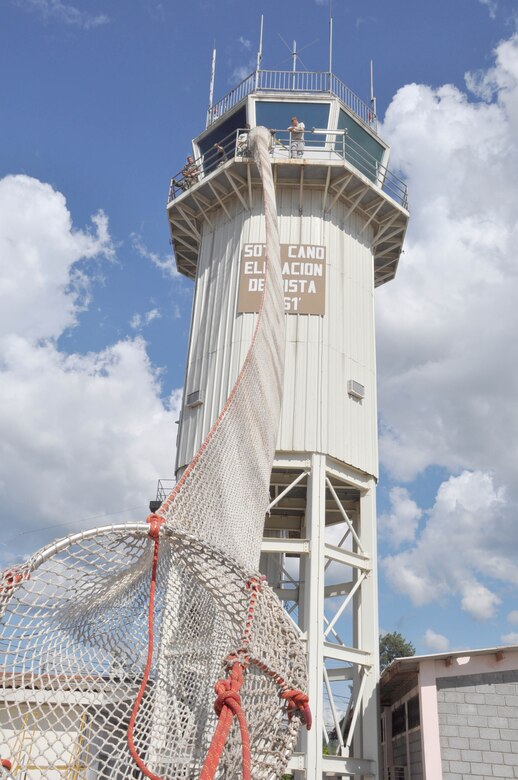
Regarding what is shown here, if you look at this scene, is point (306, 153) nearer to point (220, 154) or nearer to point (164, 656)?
point (220, 154)

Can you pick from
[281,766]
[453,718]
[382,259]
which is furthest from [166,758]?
[382,259]

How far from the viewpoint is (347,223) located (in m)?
20.4

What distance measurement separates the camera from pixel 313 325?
726 inches

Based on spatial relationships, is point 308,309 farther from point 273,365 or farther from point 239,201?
Result: point 273,365

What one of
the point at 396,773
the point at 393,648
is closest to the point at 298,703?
the point at 396,773

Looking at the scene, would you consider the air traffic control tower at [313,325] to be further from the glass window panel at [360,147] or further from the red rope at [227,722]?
the red rope at [227,722]

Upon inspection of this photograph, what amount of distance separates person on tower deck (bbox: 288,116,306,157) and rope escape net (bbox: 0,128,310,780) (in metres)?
16.0

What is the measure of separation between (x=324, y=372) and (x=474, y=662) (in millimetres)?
7803

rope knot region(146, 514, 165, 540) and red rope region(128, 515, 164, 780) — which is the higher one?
rope knot region(146, 514, 165, 540)

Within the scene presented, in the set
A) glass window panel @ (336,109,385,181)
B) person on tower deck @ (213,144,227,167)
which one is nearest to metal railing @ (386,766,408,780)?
glass window panel @ (336,109,385,181)

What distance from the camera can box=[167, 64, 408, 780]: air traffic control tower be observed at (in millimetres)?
15961

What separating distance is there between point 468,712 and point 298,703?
400 inches

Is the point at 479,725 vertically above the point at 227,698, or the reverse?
the point at 479,725

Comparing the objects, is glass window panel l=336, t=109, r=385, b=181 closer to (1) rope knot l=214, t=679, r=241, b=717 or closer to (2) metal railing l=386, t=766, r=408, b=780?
(2) metal railing l=386, t=766, r=408, b=780
